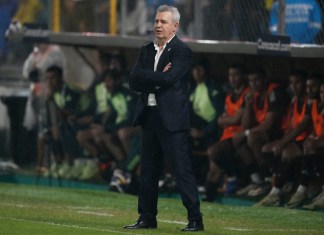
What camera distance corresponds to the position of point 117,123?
17.4 meters

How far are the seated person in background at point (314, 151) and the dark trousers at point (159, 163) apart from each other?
12.3ft

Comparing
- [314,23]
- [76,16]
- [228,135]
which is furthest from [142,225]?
[76,16]

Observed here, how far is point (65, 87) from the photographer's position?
726 inches

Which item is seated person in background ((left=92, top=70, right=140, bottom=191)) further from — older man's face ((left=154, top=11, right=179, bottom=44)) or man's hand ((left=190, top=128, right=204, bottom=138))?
older man's face ((left=154, top=11, right=179, bottom=44))

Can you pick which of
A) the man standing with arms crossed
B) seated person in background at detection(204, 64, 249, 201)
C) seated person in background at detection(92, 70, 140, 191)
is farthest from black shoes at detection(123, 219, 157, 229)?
seated person in background at detection(92, 70, 140, 191)

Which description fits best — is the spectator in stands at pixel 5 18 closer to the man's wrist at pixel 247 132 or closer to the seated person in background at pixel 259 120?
the seated person in background at pixel 259 120

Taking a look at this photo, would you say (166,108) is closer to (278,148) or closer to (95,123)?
(278,148)

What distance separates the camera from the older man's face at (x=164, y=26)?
33.4ft

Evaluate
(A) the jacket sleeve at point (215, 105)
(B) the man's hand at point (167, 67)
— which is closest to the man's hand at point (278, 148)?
(A) the jacket sleeve at point (215, 105)

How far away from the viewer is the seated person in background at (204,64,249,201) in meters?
15.3

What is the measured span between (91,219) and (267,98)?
382 centimetres

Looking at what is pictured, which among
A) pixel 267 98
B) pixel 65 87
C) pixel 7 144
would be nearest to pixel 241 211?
pixel 267 98

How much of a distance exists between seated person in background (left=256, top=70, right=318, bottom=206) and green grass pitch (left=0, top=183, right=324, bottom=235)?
540 mm

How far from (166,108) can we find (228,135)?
5189 millimetres
